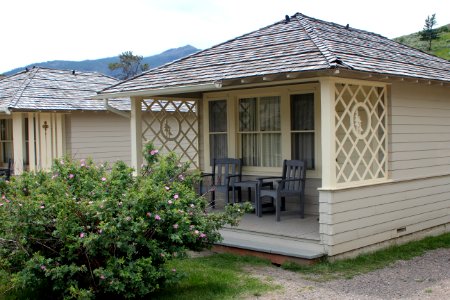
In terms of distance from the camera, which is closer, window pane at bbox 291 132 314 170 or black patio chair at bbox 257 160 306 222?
black patio chair at bbox 257 160 306 222

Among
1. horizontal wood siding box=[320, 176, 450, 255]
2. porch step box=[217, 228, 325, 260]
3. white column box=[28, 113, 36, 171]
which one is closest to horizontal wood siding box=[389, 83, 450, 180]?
horizontal wood siding box=[320, 176, 450, 255]

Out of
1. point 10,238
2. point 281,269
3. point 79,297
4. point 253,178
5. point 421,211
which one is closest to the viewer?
point 79,297

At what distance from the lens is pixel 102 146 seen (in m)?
14.8

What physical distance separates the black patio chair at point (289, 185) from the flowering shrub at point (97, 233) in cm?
272

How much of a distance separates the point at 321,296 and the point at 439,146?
4434 mm

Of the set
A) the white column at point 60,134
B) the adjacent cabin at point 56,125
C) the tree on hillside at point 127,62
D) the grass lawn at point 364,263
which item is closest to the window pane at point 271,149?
the grass lawn at point 364,263

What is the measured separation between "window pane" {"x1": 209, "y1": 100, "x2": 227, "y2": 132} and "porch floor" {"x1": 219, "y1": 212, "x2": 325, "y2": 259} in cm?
229

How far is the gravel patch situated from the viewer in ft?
18.9

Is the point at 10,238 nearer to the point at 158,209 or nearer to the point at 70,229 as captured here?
the point at 70,229

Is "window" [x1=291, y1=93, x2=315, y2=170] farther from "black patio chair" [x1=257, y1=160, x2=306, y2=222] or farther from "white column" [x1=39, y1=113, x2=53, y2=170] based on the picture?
"white column" [x1=39, y1=113, x2=53, y2=170]

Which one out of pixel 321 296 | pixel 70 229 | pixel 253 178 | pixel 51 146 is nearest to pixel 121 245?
pixel 70 229

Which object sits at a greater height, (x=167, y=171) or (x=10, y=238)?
(x=167, y=171)

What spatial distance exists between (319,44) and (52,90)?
9.08 m

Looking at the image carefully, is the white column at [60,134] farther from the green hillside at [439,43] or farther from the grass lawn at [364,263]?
the green hillside at [439,43]
